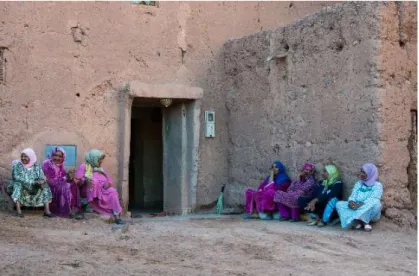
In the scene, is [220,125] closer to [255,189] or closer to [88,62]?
[255,189]

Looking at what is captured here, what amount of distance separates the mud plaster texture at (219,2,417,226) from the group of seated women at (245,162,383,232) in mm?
160

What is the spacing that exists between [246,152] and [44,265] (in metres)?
4.52

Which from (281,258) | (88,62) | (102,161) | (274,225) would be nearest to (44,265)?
(281,258)

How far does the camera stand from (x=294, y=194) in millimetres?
7484

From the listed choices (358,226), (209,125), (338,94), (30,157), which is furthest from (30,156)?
(358,226)

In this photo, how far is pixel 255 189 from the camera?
8.66 metres

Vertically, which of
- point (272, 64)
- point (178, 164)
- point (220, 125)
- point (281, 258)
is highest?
point (272, 64)

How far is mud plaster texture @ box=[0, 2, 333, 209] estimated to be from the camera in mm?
8133

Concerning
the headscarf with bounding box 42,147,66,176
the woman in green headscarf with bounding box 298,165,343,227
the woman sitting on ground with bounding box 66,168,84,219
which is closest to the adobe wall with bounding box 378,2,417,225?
the woman in green headscarf with bounding box 298,165,343,227

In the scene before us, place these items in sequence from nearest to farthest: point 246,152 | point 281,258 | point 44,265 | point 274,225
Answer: point 44,265
point 281,258
point 274,225
point 246,152

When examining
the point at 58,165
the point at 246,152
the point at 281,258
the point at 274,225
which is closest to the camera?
the point at 281,258

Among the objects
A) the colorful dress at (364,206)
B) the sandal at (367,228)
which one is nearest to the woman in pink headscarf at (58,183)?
the colorful dress at (364,206)

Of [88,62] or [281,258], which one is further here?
[88,62]

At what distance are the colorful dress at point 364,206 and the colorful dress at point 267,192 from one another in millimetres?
1225
